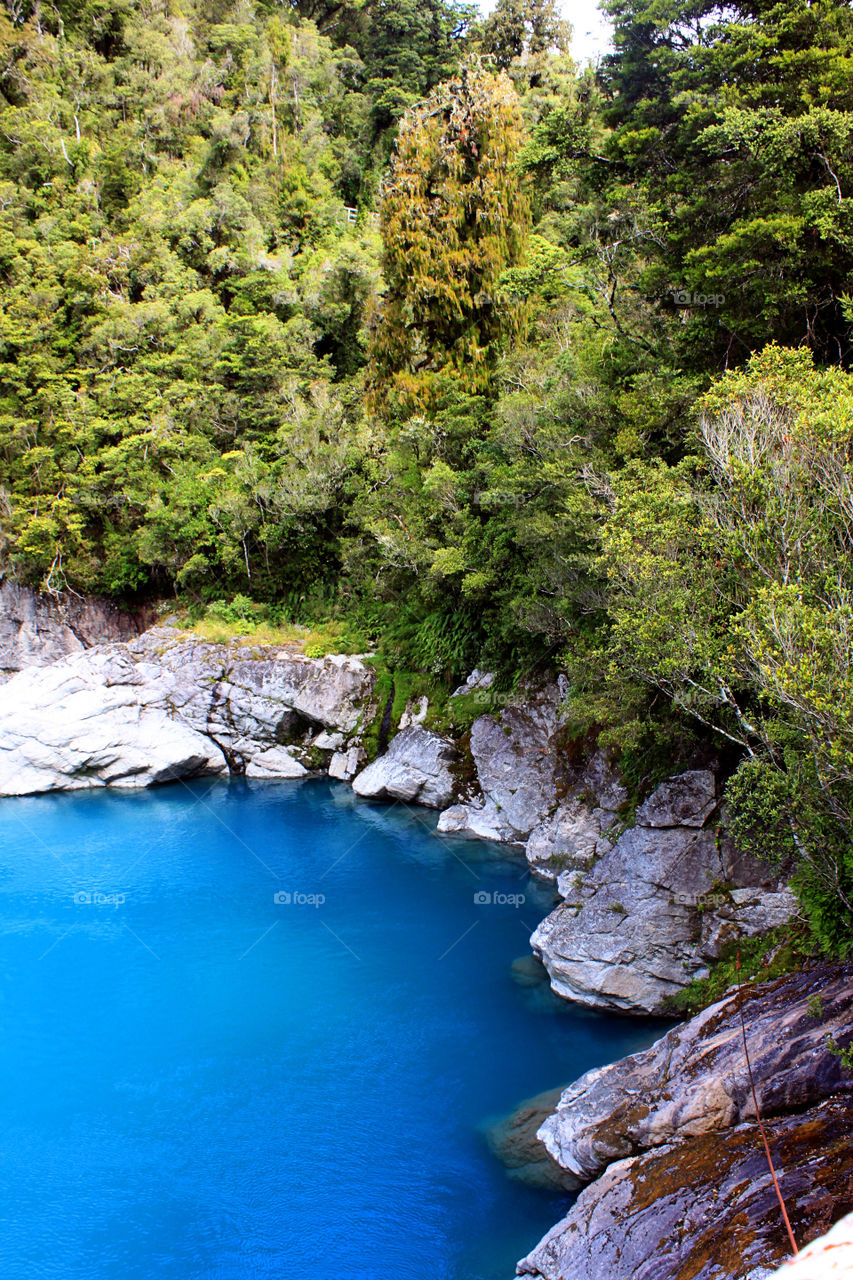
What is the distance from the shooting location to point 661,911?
41.5ft

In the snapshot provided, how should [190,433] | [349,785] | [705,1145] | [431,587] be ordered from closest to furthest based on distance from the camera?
[705,1145] < [431,587] < [349,785] < [190,433]

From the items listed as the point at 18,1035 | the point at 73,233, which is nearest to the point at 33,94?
the point at 73,233

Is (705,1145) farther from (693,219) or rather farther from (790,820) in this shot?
(693,219)

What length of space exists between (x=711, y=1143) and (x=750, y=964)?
152 inches

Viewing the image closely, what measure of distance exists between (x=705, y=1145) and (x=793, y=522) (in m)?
6.96

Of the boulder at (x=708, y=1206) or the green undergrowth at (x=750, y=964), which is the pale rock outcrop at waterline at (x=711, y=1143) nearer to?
the boulder at (x=708, y=1206)

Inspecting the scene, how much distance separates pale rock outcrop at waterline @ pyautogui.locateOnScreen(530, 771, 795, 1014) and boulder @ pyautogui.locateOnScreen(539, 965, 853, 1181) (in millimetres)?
2280

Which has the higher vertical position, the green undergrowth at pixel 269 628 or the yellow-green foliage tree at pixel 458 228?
the yellow-green foliage tree at pixel 458 228

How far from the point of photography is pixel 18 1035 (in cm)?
1357

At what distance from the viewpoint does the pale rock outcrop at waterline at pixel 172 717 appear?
24344 millimetres

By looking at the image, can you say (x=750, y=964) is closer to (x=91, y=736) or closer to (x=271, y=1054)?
(x=271, y=1054)

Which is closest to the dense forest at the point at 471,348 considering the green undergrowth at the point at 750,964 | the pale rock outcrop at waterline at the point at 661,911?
the pale rock outcrop at waterline at the point at 661,911

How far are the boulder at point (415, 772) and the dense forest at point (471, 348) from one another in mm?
2531

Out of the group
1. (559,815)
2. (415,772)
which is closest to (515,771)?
(559,815)
